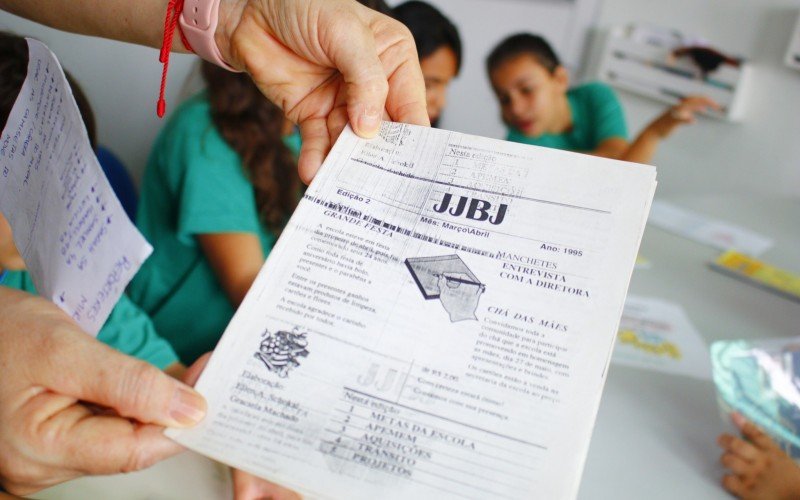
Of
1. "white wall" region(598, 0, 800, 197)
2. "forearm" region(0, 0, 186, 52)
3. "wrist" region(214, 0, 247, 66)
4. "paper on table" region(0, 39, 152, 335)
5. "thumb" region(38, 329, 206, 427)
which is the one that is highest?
"white wall" region(598, 0, 800, 197)

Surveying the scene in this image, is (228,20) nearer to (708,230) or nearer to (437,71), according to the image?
(437,71)

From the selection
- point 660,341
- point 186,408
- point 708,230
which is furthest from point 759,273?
point 186,408

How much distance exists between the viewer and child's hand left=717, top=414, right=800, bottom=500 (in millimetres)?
655

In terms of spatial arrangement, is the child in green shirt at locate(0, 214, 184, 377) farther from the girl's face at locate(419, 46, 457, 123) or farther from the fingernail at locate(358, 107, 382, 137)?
the girl's face at locate(419, 46, 457, 123)

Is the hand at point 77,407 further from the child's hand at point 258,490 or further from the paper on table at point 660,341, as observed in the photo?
the paper on table at point 660,341

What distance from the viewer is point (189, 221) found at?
1.00m

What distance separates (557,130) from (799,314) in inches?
33.9

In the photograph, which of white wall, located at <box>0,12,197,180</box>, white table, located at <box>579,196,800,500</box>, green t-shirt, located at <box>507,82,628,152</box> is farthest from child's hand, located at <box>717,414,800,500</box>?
white wall, located at <box>0,12,197,180</box>

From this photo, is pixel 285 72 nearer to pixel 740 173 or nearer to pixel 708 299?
pixel 708 299

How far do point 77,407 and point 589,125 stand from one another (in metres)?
1.64

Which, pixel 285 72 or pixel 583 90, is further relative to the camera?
pixel 583 90

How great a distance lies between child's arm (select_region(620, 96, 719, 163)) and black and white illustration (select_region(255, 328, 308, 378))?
134 cm

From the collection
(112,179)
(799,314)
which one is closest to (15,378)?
(112,179)

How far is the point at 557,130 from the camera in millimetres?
1746
